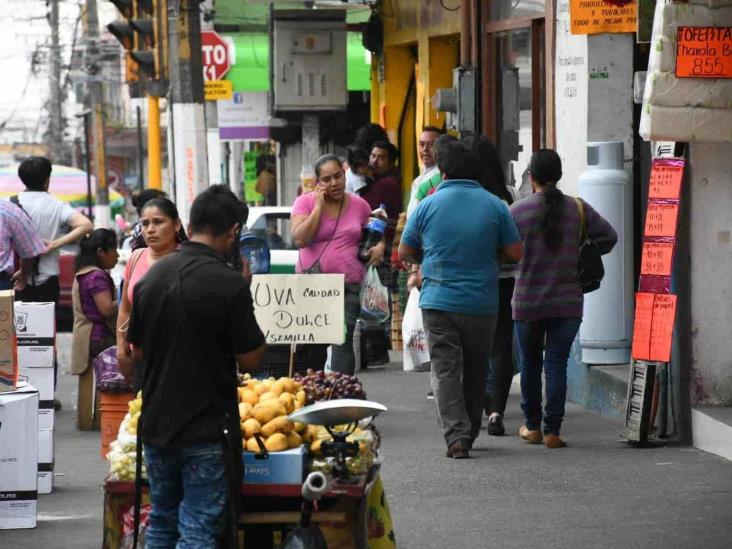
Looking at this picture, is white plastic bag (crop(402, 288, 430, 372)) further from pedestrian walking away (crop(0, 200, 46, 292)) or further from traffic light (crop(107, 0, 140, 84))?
traffic light (crop(107, 0, 140, 84))

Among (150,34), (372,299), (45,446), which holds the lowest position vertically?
(45,446)

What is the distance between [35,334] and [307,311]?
1.64 m

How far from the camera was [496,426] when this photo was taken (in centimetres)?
1032

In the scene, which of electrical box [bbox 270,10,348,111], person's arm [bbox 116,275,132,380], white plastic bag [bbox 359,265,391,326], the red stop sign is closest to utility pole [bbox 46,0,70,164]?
the red stop sign

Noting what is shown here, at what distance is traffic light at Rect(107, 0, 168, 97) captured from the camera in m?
18.7

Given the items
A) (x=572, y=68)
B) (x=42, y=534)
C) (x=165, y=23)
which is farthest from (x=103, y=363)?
(x=165, y=23)

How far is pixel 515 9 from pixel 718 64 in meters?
5.47

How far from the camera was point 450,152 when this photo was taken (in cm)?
930

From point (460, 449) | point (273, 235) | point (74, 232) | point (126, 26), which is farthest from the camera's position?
point (126, 26)

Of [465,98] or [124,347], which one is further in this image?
[465,98]

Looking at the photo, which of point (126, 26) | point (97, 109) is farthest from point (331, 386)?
point (97, 109)

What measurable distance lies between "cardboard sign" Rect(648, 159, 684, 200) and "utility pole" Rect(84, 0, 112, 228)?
34.7 meters

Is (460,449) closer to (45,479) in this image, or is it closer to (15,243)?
(45,479)

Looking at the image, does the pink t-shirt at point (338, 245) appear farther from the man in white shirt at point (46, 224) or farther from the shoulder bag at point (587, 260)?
the man in white shirt at point (46, 224)
